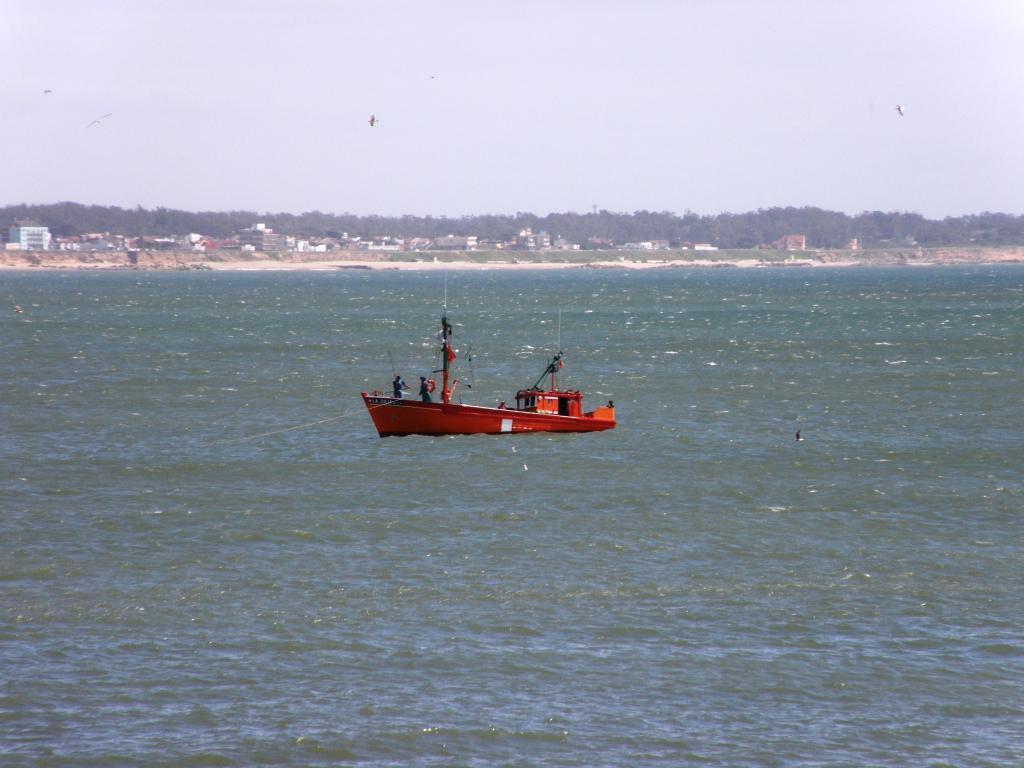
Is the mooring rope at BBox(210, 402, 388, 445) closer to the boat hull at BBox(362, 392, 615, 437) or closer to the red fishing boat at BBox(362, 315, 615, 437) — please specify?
the boat hull at BBox(362, 392, 615, 437)

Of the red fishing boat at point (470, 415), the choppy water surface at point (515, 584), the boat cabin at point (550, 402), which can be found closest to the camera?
the choppy water surface at point (515, 584)

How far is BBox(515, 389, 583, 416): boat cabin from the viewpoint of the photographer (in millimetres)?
55344

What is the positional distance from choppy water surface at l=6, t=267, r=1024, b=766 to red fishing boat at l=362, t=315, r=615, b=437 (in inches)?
39.8

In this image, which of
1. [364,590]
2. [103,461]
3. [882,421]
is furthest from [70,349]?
[364,590]

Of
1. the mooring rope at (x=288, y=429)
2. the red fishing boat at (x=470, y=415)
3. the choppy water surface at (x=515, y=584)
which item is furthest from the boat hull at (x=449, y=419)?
the choppy water surface at (x=515, y=584)

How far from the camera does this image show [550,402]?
55.5 meters

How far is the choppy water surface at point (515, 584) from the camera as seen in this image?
23.2 metres

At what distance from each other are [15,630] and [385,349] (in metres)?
71.7

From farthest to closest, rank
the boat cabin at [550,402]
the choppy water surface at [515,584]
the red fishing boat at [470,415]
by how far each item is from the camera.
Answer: the boat cabin at [550,402] → the red fishing boat at [470,415] → the choppy water surface at [515,584]

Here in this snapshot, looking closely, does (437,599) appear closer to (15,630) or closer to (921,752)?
(15,630)

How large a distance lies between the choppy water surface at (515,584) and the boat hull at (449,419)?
3.39ft

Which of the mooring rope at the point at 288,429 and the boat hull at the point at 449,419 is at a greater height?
the boat hull at the point at 449,419

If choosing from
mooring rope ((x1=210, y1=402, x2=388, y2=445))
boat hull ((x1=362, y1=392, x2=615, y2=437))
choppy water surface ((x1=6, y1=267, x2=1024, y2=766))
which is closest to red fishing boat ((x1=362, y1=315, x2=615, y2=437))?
boat hull ((x1=362, y1=392, x2=615, y2=437))

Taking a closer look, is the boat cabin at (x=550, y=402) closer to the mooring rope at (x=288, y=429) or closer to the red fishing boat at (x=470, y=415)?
the red fishing boat at (x=470, y=415)
